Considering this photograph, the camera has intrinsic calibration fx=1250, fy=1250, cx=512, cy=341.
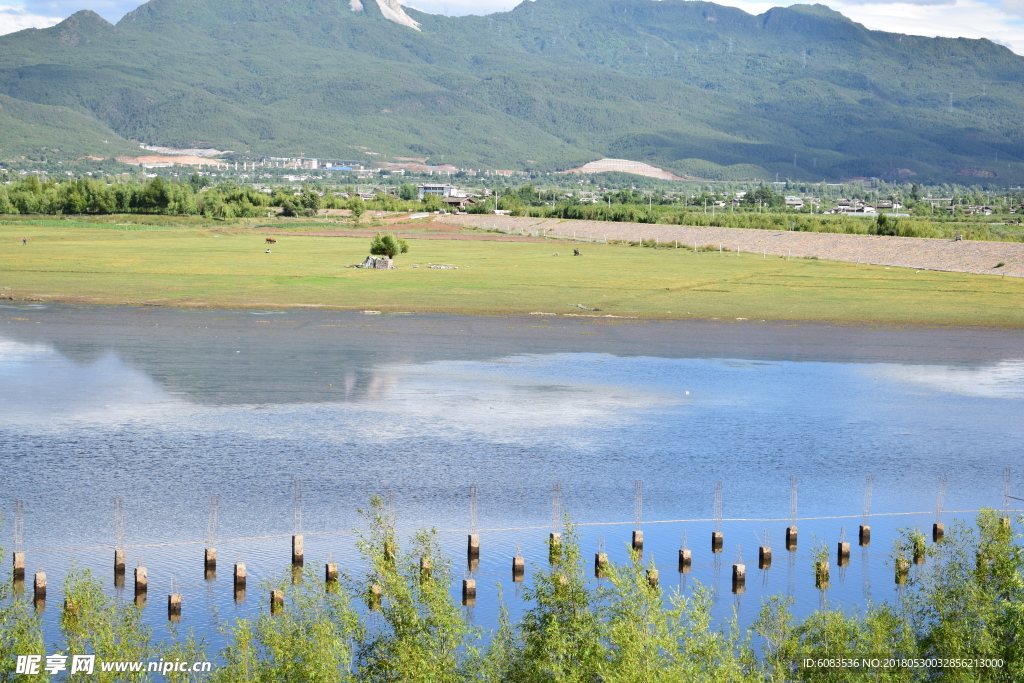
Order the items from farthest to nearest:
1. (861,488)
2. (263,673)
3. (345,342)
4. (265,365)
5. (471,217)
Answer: (471,217) < (345,342) < (265,365) < (861,488) < (263,673)

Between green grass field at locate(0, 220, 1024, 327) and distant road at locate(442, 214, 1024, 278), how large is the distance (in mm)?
3153

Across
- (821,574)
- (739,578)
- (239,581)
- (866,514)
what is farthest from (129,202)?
(821,574)

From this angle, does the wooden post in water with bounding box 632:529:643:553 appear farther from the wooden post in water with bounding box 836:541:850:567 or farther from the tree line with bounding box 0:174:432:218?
the tree line with bounding box 0:174:432:218

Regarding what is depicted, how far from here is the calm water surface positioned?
2364 cm

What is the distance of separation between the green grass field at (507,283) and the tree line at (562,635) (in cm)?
3956

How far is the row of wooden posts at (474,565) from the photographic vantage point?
2052cm

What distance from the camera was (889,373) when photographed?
44.2m

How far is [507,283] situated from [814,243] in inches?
1810

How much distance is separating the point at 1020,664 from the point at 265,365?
30.0m

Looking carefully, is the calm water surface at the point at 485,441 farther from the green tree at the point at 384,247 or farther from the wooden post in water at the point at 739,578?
the green tree at the point at 384,247

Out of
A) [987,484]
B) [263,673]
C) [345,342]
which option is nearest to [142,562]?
[263,673]

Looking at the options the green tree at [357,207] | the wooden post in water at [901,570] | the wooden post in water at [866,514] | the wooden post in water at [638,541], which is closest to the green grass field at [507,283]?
the wooden post in water at [866,514]

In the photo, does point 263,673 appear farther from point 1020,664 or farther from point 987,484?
point 987,484

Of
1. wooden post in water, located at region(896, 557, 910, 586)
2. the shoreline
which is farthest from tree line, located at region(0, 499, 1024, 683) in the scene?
the shoreline
